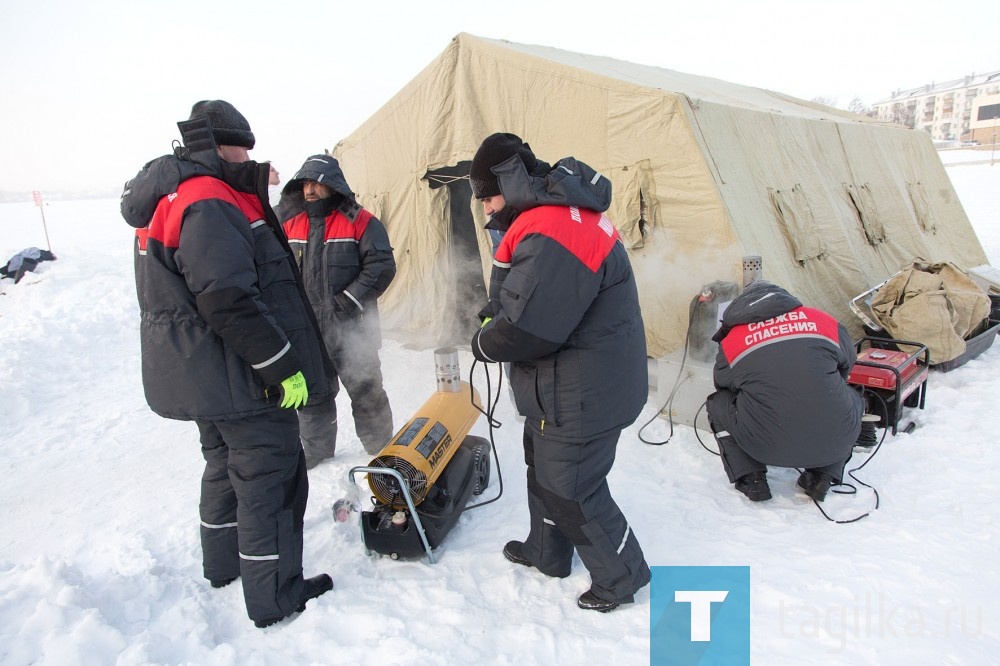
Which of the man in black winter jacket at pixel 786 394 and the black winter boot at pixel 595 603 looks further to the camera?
the man in black winter jacket at pixel 786 394

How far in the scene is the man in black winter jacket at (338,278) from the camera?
3.57m

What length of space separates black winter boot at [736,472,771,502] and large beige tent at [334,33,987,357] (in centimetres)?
165

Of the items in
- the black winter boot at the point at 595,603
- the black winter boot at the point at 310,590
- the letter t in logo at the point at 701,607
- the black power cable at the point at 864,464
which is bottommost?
the black power cable at the point at 864,464

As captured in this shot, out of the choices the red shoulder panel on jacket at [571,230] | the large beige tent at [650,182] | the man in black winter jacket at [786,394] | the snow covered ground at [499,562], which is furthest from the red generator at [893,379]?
the red shoulder panel on jacket at [571,230]

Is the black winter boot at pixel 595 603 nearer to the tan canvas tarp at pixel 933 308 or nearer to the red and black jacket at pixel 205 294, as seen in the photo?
the red and black jacket at pixel 205 294

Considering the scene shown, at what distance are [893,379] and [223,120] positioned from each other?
4.34 m

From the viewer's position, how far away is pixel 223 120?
2.21 m

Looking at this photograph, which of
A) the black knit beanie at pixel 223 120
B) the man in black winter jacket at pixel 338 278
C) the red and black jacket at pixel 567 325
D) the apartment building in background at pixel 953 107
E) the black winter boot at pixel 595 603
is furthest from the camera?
the apartment building in background at pixel 953 107

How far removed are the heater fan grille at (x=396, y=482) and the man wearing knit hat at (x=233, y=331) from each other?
15.4 inches

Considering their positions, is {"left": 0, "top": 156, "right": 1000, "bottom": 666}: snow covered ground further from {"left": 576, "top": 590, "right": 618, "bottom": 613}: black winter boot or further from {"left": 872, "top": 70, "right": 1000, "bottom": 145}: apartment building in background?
{"left": 872, "top": 70, "right": 1000, "bottom": 145}: apartment building in background

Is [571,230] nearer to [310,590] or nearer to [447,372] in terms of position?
[447,372]

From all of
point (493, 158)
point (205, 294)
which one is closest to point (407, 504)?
point (205, 294)

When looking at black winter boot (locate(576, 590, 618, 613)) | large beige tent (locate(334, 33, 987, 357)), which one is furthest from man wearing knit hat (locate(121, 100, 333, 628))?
large beige tent (locate(334, 33, 987, 357))

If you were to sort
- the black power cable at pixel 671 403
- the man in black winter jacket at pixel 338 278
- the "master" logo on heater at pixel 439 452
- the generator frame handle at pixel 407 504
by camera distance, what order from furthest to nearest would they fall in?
the black power cable at pixel 671 403
the man in black winter jacket at pixel 338 278
the "master" logo on heater at pixel 439 452
the generator frame handle at pixel 407 504
